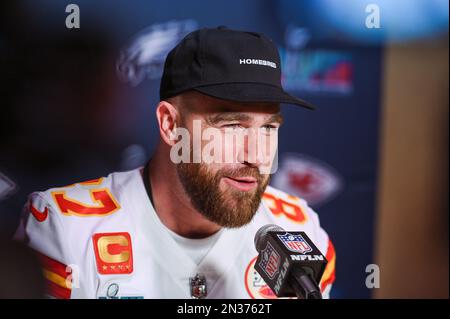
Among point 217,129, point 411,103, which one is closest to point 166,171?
point 217,129

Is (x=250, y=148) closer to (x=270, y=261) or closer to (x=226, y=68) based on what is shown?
(x=226, y=68)

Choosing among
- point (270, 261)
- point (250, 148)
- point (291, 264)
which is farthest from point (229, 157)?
point (291, 264)

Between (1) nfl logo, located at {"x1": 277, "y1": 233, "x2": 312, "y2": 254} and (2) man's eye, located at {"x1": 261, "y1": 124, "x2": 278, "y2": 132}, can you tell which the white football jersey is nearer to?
(2) man's eye, located at {"x1": 261, "y1": 124, "x2": 278, "y2": 132}

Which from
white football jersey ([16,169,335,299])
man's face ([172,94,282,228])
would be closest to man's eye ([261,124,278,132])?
man's face ([172,94,282,228])

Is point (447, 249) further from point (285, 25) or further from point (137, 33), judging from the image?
point (137, 33)

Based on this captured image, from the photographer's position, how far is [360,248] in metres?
2.08

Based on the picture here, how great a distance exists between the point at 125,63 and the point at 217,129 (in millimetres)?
376

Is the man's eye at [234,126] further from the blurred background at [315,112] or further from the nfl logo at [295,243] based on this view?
the nfl logo at [295,243]

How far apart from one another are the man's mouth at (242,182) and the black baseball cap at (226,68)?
25 cm

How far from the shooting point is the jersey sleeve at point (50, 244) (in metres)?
1.79

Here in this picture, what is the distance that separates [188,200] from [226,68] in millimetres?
412

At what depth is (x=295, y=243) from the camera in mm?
1469

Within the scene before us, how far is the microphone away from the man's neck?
34 centimetres

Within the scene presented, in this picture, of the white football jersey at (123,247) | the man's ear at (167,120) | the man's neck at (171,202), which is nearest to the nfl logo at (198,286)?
the white football jersey at (123,247)
